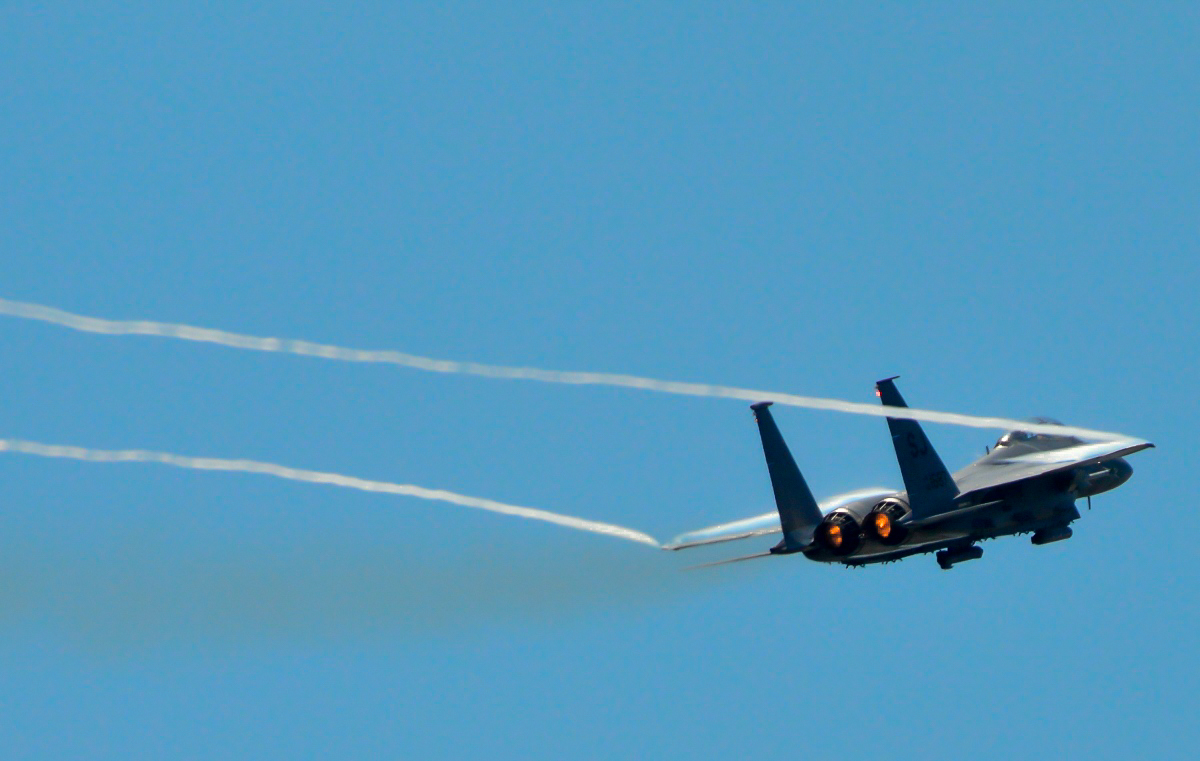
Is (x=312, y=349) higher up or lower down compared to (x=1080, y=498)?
higher up

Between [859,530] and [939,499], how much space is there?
187 centimetres

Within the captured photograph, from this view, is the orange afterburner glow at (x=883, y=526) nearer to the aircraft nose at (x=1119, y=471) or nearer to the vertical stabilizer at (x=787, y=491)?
the vertical stabilizer at (x=787, y=491)

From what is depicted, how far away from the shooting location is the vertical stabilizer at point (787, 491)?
37938mm

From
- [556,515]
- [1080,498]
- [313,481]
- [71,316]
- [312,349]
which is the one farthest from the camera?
[1080,498]

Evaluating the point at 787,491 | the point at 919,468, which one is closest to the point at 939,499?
the point at 919,468

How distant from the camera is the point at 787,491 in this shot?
38.4 metres

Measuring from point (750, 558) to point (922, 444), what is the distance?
14.7 feet

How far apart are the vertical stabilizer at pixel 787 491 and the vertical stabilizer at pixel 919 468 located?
2.48 metres

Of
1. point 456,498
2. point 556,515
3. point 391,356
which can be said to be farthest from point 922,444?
point 391,356

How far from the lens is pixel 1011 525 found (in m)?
37.7

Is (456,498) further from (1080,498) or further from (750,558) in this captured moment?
(1080,498)

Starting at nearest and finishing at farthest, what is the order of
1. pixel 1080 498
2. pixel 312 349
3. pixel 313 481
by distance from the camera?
pixel 312 349 < pixel 313 481 < pixel 1080 498

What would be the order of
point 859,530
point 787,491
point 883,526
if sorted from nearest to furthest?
point 883,526
point 859,530
point 787,491

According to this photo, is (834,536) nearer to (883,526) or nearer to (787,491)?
(883,526)
